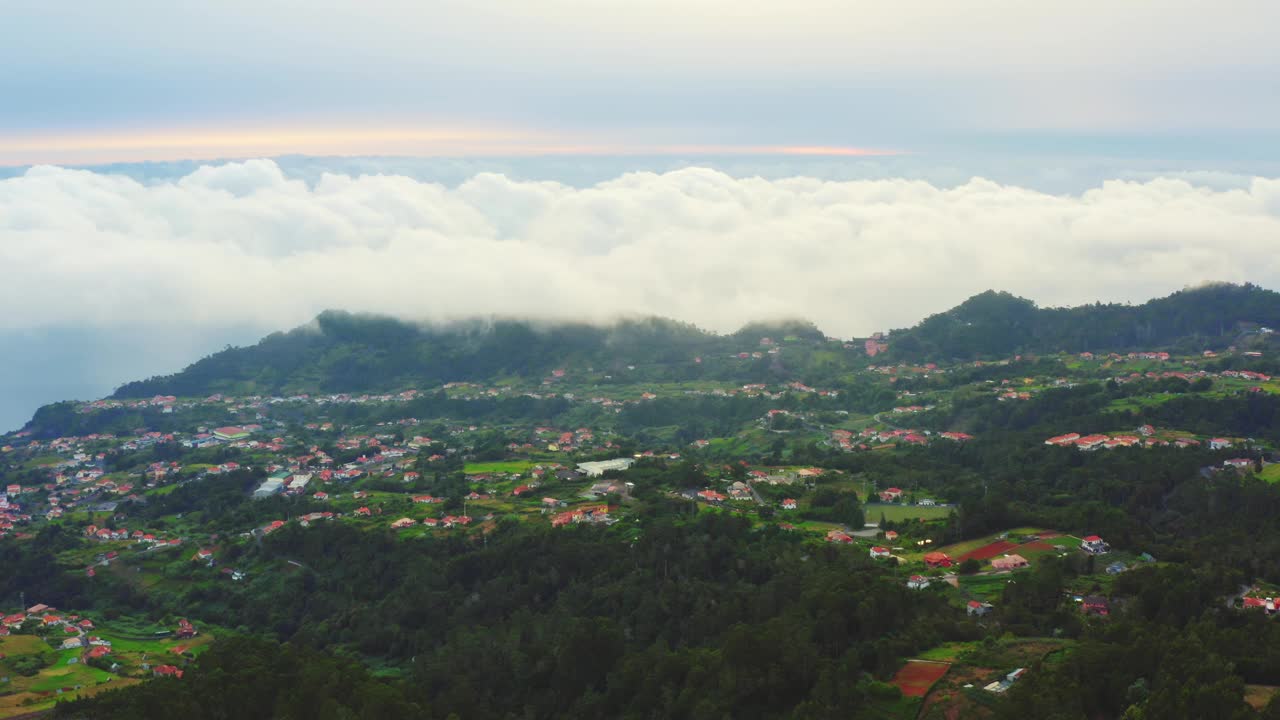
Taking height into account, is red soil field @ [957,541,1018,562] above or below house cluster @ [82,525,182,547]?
above

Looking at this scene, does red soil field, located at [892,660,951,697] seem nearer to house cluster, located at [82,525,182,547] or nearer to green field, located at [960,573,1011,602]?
green field, located at [960,573,1011,602]

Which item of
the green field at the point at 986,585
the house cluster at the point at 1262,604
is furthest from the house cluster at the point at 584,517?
the house cluster at the point at 1262,604

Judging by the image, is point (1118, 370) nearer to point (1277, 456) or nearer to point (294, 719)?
point (1277, 456)

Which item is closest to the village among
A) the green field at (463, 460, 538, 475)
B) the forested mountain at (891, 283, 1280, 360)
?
the green field at (463, 460, 538, 475)

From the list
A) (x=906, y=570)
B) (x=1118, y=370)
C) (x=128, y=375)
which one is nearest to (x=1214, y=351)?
(x=1118, y=370)

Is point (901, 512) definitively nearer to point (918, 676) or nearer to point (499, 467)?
point (918, 676)

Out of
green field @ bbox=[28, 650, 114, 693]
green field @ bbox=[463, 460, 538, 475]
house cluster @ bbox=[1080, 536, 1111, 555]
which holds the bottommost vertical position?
green field @ bbox=[28, 650, 114, 693]
